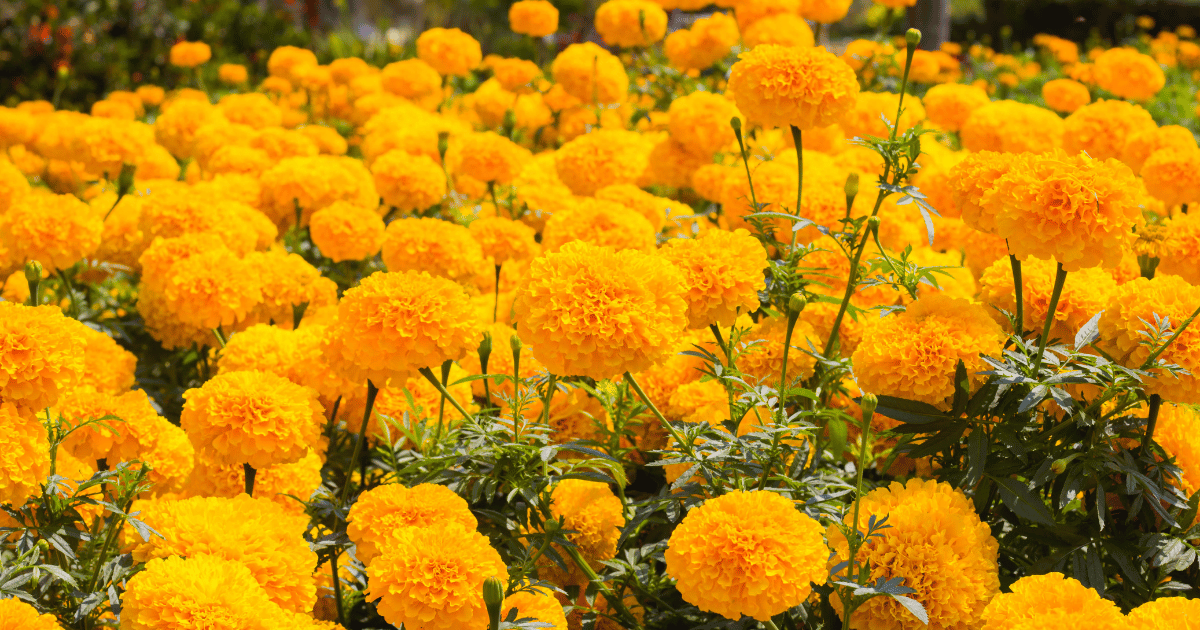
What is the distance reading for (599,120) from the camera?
4332 millimetres

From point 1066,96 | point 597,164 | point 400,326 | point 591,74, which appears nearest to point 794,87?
point 400,326

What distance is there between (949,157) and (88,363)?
2.81 m

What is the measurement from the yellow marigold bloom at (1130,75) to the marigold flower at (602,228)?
235cm

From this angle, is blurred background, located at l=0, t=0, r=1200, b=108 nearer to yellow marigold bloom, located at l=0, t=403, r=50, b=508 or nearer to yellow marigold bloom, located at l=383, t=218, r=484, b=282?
yellow marigold bloom, located at l=383, t=218, r=484, b=282

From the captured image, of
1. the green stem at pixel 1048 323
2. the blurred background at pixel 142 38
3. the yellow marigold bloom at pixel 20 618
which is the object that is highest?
the green stem at pixel 1048 323

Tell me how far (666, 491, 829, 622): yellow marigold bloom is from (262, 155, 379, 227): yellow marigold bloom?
2.16 m

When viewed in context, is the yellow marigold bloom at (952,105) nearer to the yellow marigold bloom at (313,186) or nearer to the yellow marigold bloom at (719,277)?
the yellow marigold bloom at (313,186)

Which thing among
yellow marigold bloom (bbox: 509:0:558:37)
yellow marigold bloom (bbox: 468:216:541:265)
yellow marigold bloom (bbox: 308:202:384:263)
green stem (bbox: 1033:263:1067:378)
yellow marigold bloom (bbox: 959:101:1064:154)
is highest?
green stem (bbox: 1033:263:1067:378)

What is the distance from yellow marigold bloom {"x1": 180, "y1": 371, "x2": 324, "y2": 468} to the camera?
190 centimetres

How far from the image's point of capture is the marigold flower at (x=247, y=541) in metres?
1.62

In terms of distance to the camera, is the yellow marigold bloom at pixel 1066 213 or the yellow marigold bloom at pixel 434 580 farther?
the yellow marigold bloom at pixel 1066 213

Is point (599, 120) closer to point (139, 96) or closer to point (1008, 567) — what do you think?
point (1008, 567)

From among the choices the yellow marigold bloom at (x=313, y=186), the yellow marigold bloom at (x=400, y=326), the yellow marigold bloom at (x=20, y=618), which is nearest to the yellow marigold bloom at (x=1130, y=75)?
the yellow marigold bloom at (x=313, y=186)

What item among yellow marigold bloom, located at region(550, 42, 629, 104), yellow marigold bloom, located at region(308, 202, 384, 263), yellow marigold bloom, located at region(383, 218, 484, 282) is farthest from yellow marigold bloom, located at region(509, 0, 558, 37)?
yellow marigold bloom, located at region(383, 218, 484, 282)
